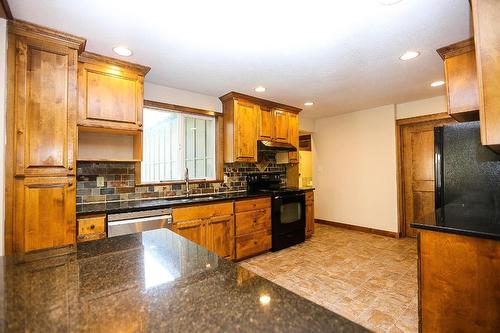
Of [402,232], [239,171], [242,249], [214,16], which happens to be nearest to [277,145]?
[239,171]

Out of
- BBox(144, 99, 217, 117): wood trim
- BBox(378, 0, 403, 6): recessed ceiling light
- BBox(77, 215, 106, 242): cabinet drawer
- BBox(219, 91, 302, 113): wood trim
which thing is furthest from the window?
BBox(378, 0, 403, 6): recessed ceiling light

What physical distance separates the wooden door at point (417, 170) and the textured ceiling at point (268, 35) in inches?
52.2

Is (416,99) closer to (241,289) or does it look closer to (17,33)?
(241,289)

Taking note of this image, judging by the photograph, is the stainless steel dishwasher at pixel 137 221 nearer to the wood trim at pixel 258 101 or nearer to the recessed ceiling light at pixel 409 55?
the wood trim at pixel 258 101

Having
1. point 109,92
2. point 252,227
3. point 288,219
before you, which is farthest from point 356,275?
point 109,92

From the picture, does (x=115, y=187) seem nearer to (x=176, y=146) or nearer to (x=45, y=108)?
(x=176, y=146)

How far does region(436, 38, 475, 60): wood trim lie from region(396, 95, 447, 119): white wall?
6.62ft

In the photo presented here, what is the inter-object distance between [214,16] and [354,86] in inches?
90.2

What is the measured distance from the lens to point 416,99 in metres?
4.09

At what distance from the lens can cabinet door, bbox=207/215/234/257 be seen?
9.75 ft

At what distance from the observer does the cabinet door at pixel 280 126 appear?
13.5 ft

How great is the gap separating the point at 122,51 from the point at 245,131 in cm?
186

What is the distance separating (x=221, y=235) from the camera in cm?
307

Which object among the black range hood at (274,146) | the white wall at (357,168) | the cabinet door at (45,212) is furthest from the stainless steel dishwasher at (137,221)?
the white wall at (357,168)
